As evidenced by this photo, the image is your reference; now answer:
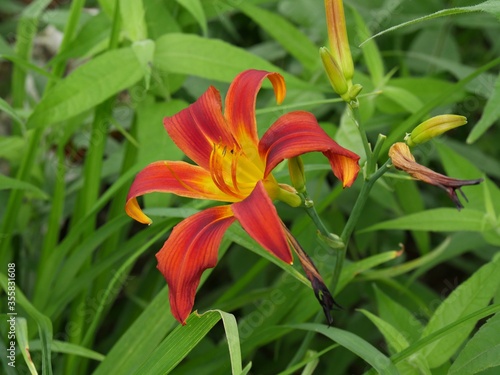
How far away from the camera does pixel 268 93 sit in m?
1.26

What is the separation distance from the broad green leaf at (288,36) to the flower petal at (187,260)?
0.56 meters

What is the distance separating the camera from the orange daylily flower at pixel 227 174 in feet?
1.87

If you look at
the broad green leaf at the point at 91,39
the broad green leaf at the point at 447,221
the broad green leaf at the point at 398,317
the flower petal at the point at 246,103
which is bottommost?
the broad green leaf at the point at 398,317

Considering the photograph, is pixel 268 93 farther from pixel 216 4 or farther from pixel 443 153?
pixel 443 153

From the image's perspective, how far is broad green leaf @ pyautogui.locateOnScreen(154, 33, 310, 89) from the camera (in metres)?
0.96

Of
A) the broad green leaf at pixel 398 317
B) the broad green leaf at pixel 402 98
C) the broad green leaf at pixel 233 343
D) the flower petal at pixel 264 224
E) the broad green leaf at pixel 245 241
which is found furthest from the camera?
the broad green leaf at pixel 402 98

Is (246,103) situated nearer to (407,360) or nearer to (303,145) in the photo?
(303,145)

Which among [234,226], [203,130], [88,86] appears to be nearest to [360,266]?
[234,226]

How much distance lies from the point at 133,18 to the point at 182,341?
→ 45 cm

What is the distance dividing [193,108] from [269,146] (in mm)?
126

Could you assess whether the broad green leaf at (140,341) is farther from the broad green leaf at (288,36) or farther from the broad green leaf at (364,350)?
the broad green leaf at (288,36)

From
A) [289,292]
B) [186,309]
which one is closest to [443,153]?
[289,292]

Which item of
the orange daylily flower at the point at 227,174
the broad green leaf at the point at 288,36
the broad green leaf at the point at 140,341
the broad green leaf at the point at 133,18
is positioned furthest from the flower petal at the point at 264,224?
the broad green leaf at the point at 288,36

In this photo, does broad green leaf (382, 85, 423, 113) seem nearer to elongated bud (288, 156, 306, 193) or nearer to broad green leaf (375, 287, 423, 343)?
broad green leaf (375, 287, 423, 343)
